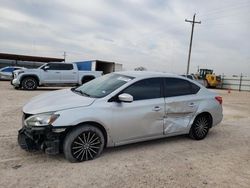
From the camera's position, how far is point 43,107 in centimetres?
420

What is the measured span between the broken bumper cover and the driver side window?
5.07 feet

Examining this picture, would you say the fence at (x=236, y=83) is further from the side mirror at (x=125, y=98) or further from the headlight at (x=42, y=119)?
the headlight at (x=42, y=119)

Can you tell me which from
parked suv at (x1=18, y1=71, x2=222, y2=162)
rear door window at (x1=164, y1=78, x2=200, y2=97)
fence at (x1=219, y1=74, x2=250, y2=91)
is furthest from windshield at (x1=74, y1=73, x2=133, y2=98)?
fence at (x1=219, y1=74, x2=250, y2=91)

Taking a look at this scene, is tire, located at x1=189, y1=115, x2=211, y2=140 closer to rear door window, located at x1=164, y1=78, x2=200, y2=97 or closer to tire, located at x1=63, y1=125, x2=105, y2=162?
rear door window, located at x1=164, y1=78, x2=200, y2=97

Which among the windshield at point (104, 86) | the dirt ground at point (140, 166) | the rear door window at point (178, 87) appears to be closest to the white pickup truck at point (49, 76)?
the dirt ground at point (140, 166)

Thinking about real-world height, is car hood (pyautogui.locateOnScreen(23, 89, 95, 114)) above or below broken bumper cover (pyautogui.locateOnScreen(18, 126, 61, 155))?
above

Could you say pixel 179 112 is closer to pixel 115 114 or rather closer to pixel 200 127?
pixel 200 127

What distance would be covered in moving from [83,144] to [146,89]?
1.69 m

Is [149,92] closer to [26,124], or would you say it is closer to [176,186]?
[176,186]

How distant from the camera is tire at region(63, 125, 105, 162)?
4.09 meters

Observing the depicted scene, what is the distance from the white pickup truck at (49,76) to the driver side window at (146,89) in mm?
Result: 12169

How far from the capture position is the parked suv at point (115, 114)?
4035 millimetres

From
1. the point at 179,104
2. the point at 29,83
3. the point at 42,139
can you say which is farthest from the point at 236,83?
the point at 42,139

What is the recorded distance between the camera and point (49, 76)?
53.0 ft
